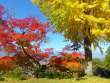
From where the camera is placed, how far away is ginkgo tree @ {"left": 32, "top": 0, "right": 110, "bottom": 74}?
1786cm

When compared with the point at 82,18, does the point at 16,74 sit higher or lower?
lower

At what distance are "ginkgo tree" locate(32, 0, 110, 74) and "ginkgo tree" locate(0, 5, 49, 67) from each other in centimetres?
89

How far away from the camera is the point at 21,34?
18734mm

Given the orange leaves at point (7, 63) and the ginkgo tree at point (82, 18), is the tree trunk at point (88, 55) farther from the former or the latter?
the orange leaves at point (7, 63)

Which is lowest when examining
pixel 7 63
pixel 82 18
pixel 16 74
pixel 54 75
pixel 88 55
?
pixel 54 75

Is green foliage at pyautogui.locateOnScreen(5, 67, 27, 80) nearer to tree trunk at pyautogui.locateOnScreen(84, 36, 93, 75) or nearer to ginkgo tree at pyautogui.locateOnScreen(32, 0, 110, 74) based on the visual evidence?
ginkgo tree at pyautogui.locateOnScreen(32, 0, 110, 74)

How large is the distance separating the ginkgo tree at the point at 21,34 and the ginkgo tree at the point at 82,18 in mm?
893

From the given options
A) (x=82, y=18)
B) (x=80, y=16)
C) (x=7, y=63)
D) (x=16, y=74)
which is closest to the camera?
(x=80, y=16)

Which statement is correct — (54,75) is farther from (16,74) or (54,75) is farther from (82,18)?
(82,18)

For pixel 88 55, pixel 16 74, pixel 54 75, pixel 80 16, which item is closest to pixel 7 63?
pixel 16 74

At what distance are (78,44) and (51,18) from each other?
294 centimetres

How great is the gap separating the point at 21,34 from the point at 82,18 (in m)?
3.41

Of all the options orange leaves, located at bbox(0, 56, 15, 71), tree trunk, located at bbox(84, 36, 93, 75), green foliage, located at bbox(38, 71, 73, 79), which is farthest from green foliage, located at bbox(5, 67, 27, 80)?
tree trunk, located at bbox(84, 36, 93, 75)

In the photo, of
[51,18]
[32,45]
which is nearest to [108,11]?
[51,18]
